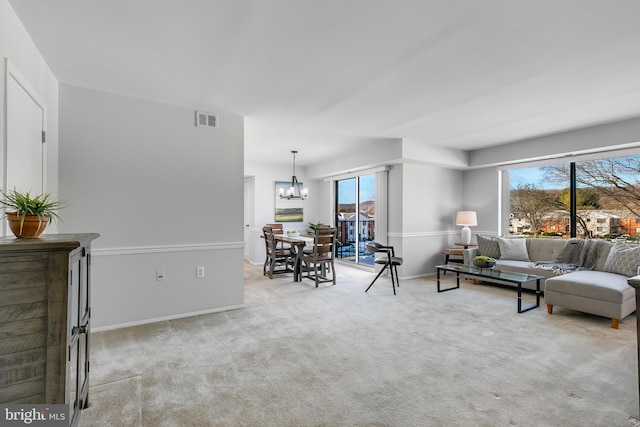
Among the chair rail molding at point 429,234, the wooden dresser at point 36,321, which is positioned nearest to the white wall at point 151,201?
the wooden dresser at point 36,321

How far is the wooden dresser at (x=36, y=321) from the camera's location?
1246 millimetres

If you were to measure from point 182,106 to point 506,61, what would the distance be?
3340 mm

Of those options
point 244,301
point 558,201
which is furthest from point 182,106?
point 558,201

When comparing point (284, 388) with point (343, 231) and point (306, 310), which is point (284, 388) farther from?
point (343, 231)

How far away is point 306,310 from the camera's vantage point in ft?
12.9

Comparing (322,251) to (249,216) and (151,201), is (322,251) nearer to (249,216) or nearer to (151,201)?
(151,201)

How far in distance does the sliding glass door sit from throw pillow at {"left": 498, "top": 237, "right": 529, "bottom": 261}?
2.53 m

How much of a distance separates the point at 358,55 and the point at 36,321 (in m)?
2.60

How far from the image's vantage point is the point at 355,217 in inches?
291

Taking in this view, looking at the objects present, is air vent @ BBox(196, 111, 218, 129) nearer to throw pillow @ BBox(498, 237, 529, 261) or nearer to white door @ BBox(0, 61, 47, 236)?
white door @ BBox(0, 61, 47, 236)

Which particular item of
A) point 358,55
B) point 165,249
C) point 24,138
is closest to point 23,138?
point 24,138

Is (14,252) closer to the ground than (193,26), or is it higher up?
closer to the ground

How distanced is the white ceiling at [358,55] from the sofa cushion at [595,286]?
2.01 meters

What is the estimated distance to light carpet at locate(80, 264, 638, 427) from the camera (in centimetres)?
190
